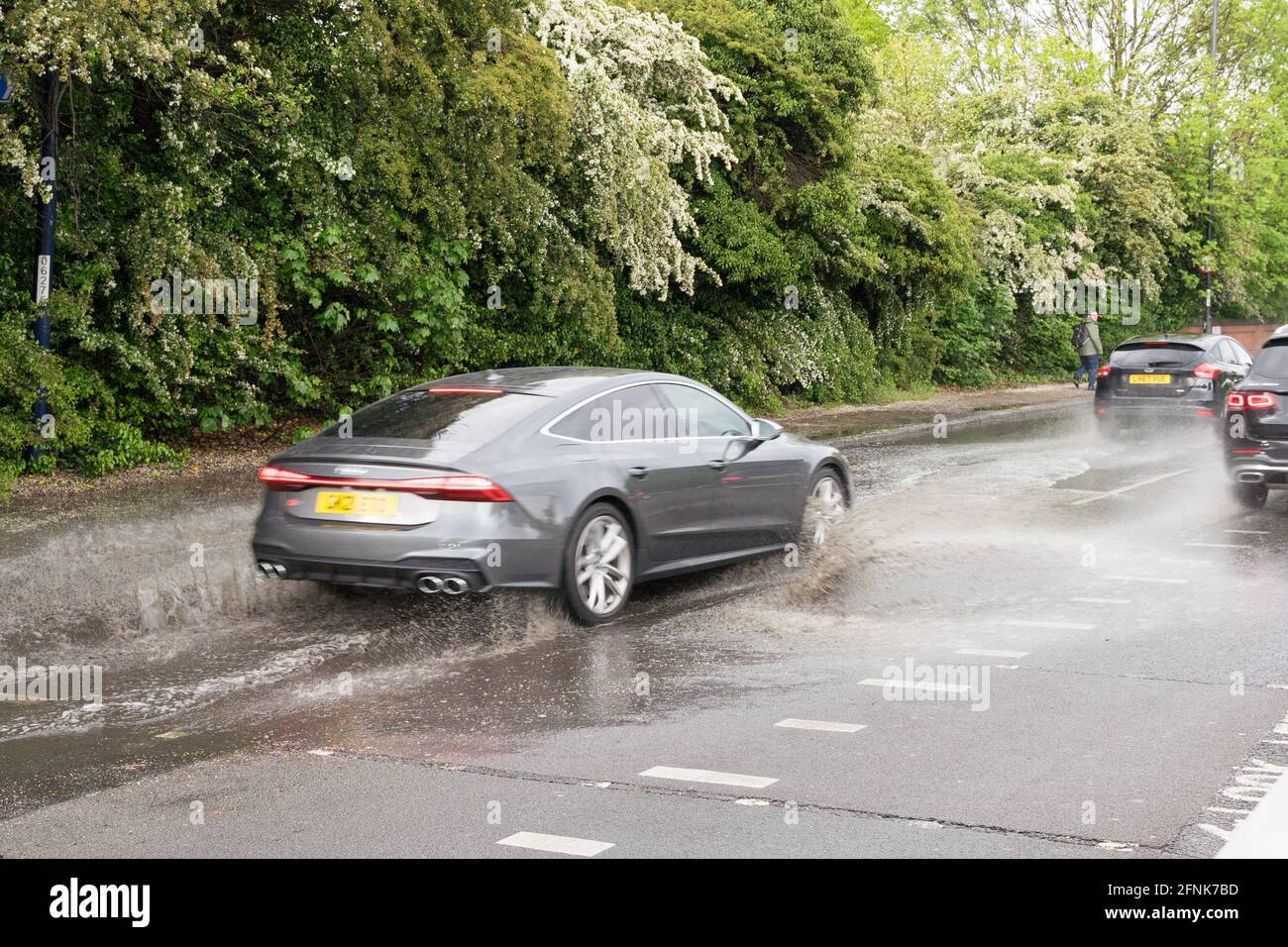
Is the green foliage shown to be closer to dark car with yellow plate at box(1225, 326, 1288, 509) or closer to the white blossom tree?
the white blossom tree

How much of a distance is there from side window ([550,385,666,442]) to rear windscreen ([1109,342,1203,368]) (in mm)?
13579

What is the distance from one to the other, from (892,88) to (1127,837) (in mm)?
31471

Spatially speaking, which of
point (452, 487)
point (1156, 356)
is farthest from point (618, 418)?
point (1156, 356)

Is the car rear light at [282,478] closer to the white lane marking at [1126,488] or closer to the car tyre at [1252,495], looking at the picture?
the white lane marking at [1126,488]

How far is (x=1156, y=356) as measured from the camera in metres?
21.3

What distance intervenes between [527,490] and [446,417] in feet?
2.99

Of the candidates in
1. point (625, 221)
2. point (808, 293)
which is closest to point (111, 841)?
point (625, 221)

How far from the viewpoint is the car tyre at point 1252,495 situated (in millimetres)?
13656

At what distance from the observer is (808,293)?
84.0 ft

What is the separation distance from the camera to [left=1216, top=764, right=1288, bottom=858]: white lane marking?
15.5 feet

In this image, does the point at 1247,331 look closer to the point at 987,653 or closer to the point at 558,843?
the point at 987,653

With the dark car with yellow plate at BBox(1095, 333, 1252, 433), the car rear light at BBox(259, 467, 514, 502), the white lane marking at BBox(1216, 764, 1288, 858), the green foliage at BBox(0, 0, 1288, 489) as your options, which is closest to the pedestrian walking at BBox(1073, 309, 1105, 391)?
the green foliage at BBox(0, 0, 1288, 489)

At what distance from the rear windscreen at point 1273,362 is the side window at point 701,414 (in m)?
5.55
